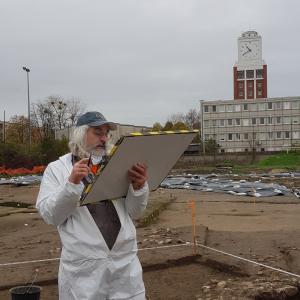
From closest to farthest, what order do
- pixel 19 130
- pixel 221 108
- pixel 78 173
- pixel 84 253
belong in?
pixel 78 173 → pixel 84 253 → pixel 19 130 → pixel 221 108

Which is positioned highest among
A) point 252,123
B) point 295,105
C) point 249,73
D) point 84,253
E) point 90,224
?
point 249,73

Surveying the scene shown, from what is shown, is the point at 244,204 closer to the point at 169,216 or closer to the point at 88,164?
the point at 169,216

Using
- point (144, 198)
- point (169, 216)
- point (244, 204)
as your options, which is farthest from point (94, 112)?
point (244, 204)

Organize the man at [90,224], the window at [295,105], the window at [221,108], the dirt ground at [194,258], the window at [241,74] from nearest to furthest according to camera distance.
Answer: the man at [90,224], the dirt ground at [194,258], the window at [295,105], the window at [221,108], the window at [241,74]

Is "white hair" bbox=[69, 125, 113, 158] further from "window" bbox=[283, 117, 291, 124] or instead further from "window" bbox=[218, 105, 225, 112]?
"window" bbox=[218, 105, 225, 112]

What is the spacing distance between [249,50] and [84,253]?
122963 mm

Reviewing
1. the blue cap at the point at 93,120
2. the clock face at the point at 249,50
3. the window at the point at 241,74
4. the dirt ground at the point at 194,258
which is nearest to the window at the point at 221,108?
the window at the point at 241,74

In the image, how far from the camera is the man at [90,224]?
10.1 feet

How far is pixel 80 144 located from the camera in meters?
3.27

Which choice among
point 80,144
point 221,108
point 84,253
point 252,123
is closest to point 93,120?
point 80,144

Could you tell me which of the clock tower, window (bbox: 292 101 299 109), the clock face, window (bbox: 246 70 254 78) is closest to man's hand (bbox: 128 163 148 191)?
window (bbox: 292 101 299 109)

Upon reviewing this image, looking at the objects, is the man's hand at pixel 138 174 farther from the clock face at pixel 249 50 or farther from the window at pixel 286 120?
the clock face at pixel 249 50

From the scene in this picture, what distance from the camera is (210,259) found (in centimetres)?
816

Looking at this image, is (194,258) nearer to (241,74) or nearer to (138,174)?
(138,174)
